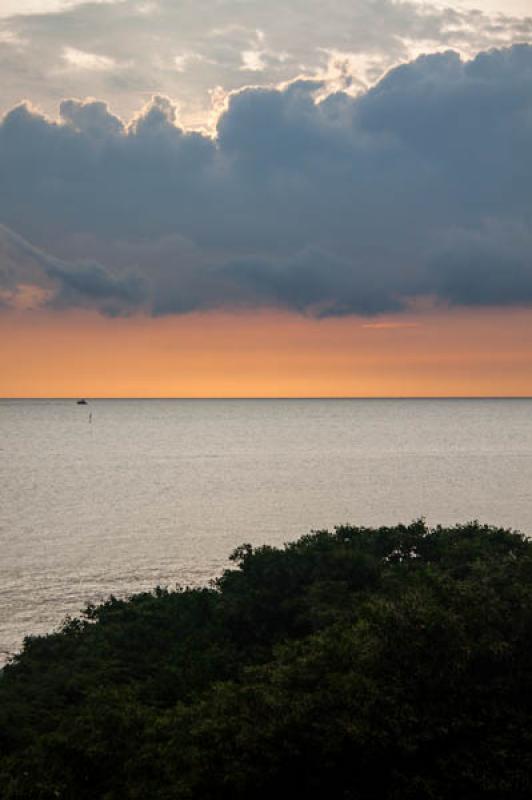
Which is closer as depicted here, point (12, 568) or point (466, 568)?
point (466, 568)

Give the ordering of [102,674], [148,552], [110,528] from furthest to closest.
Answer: [110,528], [148,552], [102,674]

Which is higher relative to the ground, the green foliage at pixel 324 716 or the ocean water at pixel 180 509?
the green foliage at pixel 324 716

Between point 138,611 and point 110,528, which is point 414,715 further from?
point 110,528

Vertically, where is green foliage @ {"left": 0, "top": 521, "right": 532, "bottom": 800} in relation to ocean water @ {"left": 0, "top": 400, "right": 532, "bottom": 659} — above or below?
above

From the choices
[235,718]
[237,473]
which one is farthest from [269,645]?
[237,473]

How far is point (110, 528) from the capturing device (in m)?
91.8

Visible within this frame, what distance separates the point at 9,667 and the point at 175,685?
10.2 m

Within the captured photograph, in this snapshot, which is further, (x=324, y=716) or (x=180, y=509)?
(x=180, y=509)

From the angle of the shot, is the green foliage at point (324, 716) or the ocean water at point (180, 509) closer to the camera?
the green foliage at point (324, 716)

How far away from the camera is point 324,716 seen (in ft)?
72.4

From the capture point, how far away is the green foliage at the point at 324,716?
2109 cm

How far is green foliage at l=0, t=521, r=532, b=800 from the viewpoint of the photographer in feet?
69.2

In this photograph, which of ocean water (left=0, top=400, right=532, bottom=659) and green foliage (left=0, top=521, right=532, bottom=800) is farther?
ocean water (left=0, top=400, right=532, bottom=659)

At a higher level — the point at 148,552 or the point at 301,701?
the point at 301,701
